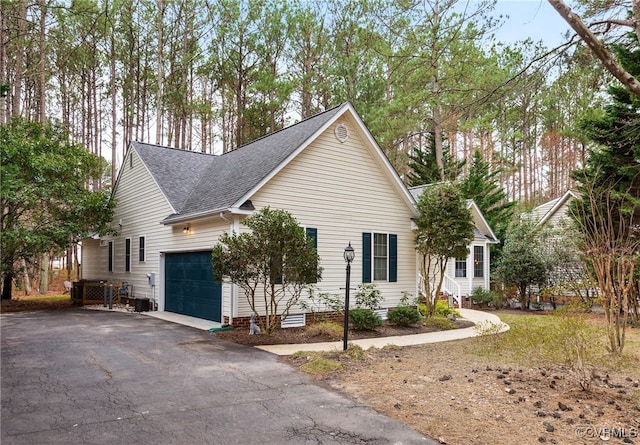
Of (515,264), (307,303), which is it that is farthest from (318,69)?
(307,303)

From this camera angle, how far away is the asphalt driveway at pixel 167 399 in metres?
4.29

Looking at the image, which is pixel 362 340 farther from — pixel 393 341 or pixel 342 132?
pixel 342 132

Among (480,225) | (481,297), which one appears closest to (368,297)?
(481,297)

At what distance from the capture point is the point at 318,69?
81.0ft

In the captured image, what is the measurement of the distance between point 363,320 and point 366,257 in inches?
95.1

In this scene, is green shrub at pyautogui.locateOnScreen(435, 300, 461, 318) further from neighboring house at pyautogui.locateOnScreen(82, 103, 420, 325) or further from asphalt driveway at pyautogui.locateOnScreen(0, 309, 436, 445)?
asphalt driveway at pyautogui.locateOnScreen(0, 309, 436, 445)

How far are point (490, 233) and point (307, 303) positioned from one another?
38.5ft

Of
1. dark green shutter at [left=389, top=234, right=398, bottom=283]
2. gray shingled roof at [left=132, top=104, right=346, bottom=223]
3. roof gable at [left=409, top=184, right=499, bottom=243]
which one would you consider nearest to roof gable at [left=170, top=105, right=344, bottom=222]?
gray shingled roof at [left=132, top=104, right=346, bottom=223]

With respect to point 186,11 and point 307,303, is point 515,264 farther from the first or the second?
point 186,11

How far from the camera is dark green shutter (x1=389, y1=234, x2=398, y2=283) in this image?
13461 mm

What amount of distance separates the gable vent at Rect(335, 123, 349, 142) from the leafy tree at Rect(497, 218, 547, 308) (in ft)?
30.8

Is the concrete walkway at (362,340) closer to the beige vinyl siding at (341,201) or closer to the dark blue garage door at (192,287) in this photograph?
the dark blue garage door at (192,287)

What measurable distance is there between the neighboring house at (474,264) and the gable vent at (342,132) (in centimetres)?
619

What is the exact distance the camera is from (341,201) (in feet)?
41.1
